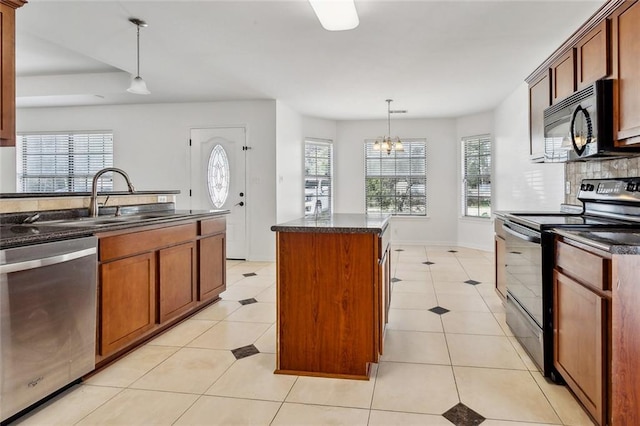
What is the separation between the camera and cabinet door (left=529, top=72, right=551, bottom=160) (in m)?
2.96

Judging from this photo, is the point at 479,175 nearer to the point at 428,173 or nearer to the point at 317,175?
the point at 428,173

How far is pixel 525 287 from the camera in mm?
2338

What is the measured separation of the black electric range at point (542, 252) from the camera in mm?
2025

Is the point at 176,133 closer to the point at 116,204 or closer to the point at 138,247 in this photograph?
the point at 116,204

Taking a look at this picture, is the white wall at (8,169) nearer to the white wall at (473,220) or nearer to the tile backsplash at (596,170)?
the white wall at (473,220)

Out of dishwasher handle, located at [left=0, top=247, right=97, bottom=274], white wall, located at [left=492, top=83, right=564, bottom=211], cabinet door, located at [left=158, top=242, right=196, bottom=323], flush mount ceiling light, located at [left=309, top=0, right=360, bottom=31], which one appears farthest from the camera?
white wall, located at [left=492, top=83, right=564, bottom=211]

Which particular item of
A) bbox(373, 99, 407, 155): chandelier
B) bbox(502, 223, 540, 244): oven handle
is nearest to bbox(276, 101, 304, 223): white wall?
bbox(373, 99, 407, 155): chandelier

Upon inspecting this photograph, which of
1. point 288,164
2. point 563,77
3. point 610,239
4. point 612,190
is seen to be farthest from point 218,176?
point 610,239

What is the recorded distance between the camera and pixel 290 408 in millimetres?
1819

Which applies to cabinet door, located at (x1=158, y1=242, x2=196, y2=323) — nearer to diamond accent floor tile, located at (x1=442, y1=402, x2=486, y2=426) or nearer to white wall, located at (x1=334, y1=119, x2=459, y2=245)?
diamond accent floor tile, located at (x1=442, y1=402, x2=486, y2=426)

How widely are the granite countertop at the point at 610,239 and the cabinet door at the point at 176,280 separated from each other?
99.3 inches

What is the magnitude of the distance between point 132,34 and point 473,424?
3844mm

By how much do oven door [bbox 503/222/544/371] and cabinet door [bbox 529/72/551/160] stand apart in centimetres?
87

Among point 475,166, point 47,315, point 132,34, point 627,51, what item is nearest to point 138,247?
point 47,315
